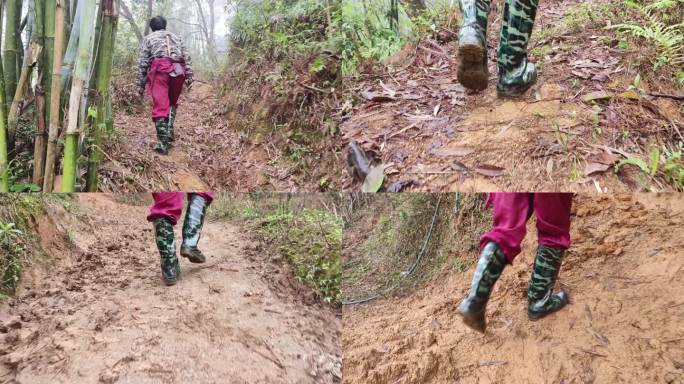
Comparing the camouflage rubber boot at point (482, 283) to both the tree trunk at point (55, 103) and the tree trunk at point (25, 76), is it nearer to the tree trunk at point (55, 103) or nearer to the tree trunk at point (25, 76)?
the tree trunk at point (55, 103)

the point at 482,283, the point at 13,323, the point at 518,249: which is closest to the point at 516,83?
the point at 518,249

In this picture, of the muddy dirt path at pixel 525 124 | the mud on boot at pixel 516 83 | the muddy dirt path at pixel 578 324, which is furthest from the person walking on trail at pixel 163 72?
the mud on boot at pixel 516 83

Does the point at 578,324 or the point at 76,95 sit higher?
the point at 76,95

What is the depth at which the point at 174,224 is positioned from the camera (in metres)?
1.50

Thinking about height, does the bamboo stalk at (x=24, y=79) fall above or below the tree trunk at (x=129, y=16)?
below

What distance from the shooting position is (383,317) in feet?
5.19

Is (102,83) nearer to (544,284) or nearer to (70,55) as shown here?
(70,55)

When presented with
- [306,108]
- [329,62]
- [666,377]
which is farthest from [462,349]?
[329,62]

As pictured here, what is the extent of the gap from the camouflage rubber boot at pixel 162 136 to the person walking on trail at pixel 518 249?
40.8 inches

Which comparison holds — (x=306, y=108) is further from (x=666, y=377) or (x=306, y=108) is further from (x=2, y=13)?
(x=666, y=377)

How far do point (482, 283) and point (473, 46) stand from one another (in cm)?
80

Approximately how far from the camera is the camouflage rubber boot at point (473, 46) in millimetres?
1484

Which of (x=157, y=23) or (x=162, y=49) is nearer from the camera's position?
(x=157, y=23)

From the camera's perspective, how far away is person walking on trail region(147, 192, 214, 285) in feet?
4.70
